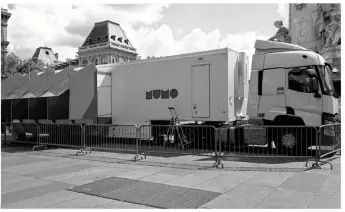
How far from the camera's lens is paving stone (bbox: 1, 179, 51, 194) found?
236 inches

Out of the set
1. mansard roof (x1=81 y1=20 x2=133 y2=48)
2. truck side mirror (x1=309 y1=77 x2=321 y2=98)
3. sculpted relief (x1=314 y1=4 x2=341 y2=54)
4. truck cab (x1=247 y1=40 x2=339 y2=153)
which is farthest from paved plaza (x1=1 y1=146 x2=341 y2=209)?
mansard roof (x1=81 y1=20 x2=133 y2=48)

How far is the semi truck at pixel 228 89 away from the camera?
9148 mm

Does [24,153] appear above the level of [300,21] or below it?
below

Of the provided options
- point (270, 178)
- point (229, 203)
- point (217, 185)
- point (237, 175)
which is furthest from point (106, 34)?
point (229, 203)

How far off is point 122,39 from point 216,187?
95076 millimetres

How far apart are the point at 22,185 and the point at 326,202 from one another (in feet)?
19.0

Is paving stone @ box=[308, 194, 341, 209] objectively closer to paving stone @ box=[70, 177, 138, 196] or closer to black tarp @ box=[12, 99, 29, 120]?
paving stone @ box=[70, 177, 138, 196]

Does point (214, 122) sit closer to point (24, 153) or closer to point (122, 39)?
point (24, 153)

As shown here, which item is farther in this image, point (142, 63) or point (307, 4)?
point (307, 4)

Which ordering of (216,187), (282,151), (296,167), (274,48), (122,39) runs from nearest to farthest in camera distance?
(216,187), (296,167), (282,151), (274,48), (122,39)

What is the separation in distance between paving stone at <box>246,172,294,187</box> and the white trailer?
383cm

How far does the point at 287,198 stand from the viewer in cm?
509

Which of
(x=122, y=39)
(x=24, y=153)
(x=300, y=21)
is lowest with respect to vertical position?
(x=24, y=153)

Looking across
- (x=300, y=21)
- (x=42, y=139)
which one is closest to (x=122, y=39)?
(x=300, y=21)
